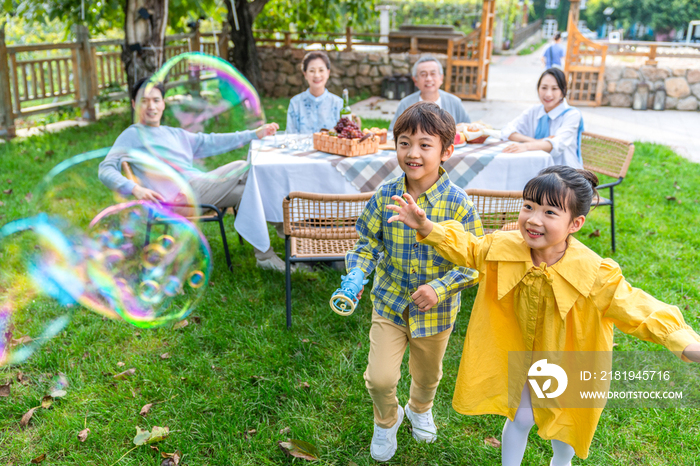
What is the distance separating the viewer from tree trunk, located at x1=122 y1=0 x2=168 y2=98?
7.80 metres

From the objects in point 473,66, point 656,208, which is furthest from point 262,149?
point 473,66

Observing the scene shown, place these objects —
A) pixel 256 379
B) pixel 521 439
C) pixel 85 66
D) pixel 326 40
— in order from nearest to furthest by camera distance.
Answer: pixel 521 439 < pixel 256 379 < pixel 85 66 < pixel 326 40

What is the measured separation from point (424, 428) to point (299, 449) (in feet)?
1.95

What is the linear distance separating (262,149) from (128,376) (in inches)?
80.8

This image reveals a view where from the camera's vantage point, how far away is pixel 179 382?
310 centimetres

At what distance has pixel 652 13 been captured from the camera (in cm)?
4178

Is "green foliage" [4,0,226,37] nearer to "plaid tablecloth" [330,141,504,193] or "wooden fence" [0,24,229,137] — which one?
"wooden fence" [0,24,229,137]

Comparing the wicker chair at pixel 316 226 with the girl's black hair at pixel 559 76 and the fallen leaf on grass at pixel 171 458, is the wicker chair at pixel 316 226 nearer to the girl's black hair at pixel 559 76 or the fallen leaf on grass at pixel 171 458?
the fallen leaf on grass at pixel 171 458

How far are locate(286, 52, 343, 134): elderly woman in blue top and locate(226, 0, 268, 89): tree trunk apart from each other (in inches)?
316

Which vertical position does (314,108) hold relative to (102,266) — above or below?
above

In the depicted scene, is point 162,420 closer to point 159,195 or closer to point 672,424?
point 159,195

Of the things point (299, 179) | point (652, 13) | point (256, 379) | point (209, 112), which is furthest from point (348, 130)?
point (652, 13)

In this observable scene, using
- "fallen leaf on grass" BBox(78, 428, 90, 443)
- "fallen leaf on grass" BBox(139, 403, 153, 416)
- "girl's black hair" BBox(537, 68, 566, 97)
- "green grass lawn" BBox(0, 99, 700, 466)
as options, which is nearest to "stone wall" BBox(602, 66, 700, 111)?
"green grass lawn" BBox(0, 99, 700, 466)

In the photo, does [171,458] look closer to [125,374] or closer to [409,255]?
[125,374]
